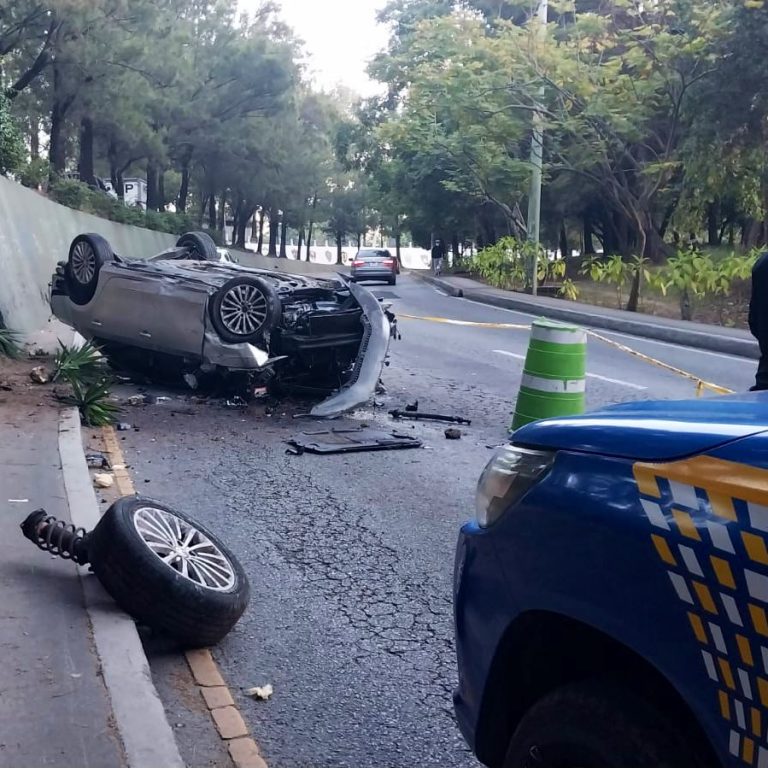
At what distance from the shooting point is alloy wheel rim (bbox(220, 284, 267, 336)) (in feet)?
31.5

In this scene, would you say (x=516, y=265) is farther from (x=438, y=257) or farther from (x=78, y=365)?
(x=78, y=365)

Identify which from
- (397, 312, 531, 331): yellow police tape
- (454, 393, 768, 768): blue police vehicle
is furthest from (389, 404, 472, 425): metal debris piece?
(454, 393, 768, 768): blue police vehicle

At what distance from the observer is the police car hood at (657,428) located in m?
2.03

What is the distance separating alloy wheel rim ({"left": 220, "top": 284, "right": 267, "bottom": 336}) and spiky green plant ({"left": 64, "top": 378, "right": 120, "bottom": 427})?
1.35 metres

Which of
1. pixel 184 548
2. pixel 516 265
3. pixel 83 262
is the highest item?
pixel 83 262

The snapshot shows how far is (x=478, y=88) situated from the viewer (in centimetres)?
2736

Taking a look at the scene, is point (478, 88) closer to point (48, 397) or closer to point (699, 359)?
point (699, 359)

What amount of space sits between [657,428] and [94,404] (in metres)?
7.81

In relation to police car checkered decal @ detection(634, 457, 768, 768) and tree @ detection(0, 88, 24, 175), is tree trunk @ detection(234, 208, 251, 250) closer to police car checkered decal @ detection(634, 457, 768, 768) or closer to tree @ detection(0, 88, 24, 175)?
tree @ detection(0, 88, 24, 175)

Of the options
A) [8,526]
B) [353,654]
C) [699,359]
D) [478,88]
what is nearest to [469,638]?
[353,654]

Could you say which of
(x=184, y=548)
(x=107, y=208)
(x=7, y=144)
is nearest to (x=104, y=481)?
(x=184, y=548)

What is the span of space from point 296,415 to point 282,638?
5.45 metres

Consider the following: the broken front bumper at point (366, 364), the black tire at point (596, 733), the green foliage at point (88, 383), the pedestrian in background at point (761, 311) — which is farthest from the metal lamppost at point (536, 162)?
the black tire at point (596, 733)

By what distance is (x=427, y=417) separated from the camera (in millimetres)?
9906
